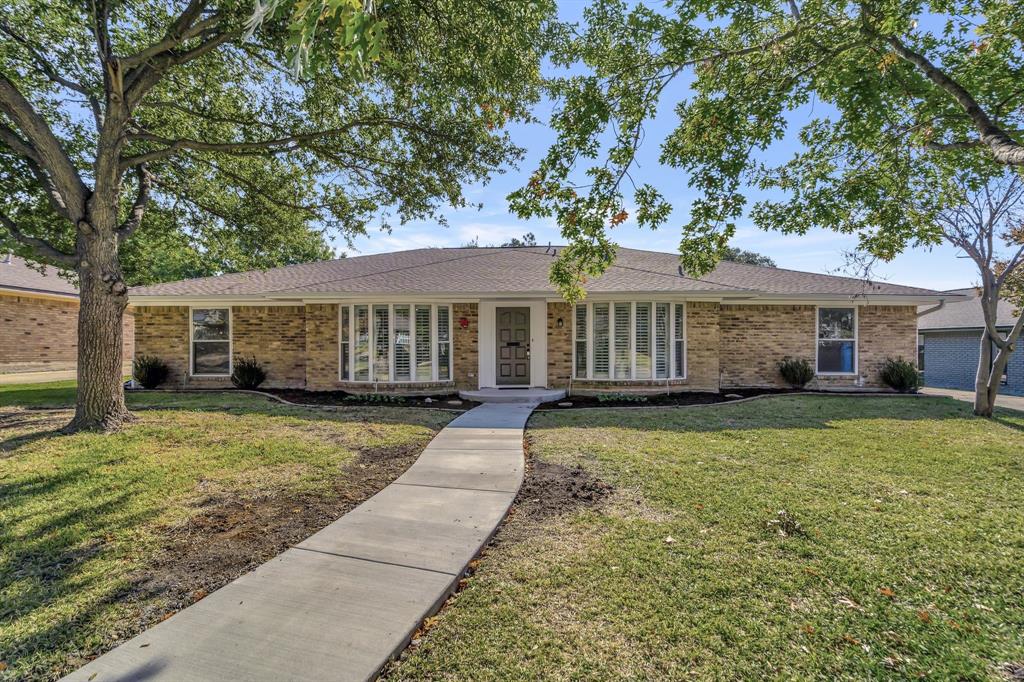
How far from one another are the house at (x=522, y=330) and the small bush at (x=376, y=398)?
48cm

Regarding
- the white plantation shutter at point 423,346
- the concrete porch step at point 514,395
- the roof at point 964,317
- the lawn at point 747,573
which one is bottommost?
the lawn at point 747,573

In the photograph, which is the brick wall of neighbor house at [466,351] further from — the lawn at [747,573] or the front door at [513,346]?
the lawn at [747,573]

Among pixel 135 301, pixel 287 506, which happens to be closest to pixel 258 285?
pixel 135 301

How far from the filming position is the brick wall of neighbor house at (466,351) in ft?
37.7

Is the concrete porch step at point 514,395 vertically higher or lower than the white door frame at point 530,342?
lower

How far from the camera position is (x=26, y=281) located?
17547mm

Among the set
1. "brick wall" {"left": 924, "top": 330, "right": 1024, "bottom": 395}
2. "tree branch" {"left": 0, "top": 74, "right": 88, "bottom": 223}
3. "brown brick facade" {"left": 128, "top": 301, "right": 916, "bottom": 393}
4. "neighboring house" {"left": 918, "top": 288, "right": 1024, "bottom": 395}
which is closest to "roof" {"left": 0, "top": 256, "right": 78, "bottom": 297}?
"brown brick facade" {"left": 128, "top": 301, "right": 916, "bottom": 393}

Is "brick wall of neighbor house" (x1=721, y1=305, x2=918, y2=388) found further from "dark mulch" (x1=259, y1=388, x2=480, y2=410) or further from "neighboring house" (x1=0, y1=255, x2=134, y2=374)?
"neighboring house" (x1=0, y1=255, x2=134, y2=374)

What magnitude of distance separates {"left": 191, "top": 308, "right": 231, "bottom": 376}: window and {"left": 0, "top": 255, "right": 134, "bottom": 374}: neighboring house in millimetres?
Answer: 8526

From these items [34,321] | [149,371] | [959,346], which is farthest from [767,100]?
[34,321]

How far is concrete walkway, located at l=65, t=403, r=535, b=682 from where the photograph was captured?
224 cm

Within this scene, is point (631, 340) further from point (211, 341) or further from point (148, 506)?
point (211, 341)

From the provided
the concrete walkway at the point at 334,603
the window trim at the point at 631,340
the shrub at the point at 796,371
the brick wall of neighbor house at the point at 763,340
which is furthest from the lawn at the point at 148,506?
the shrub at the point at 796,371

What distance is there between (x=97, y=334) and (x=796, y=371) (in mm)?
14691
